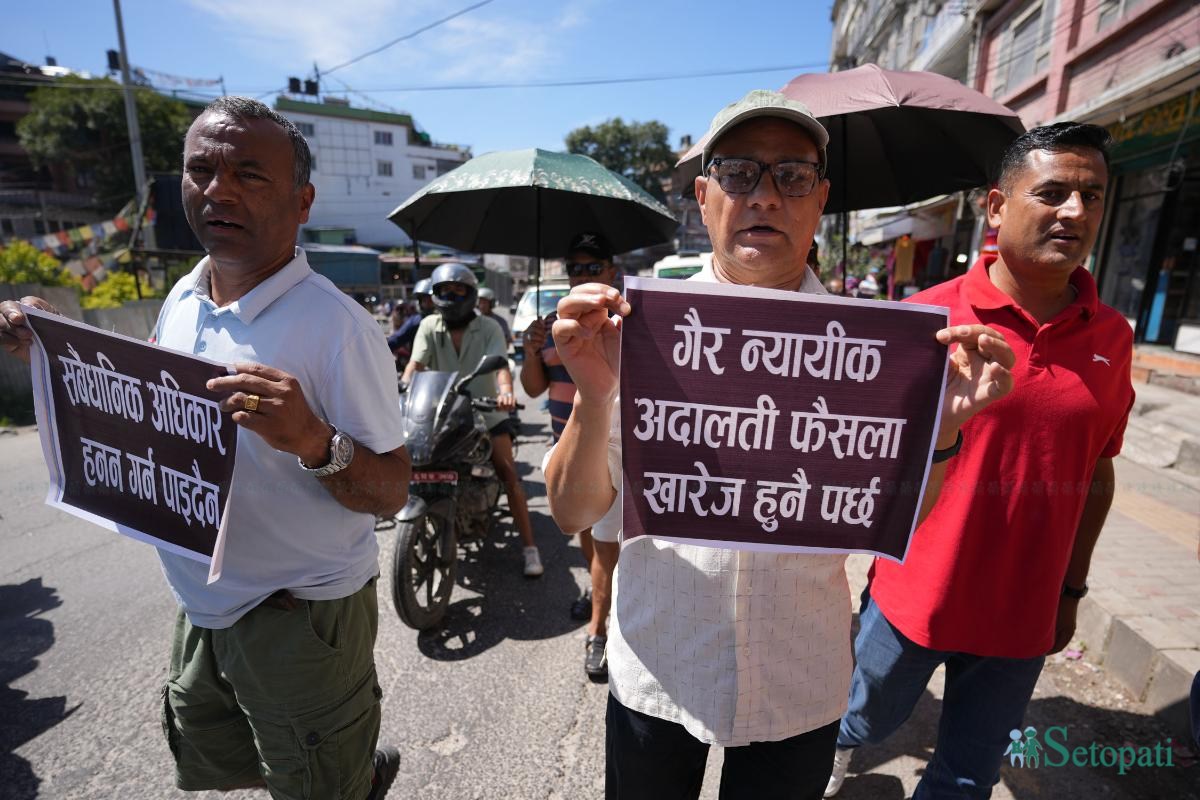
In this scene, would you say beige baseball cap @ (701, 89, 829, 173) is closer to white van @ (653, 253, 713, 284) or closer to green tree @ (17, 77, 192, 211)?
white van @ (653, 253, 713, 284)

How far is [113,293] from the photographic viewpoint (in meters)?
12.2

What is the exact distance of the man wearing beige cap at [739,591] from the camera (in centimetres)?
130

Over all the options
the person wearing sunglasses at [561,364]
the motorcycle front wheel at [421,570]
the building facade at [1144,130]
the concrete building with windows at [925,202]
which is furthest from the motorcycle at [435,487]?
the concrete building with windows at [925,202]

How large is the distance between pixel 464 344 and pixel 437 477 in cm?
124

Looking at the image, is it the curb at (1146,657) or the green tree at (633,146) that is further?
the green tree at (633,146)

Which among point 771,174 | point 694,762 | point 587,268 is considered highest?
point 771,174

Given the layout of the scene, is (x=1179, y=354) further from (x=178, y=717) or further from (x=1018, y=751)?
(x=178, y=717)

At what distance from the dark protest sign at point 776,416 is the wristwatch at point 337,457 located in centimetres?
68

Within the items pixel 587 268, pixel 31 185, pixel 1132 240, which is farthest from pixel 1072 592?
pixel 31 185

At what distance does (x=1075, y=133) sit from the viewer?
167 centimetres

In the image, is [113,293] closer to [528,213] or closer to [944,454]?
[528,213]

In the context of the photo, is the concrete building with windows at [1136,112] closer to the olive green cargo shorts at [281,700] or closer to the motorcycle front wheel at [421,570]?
the motorcycle front wheel at [421,570]

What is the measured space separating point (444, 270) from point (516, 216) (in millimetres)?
703

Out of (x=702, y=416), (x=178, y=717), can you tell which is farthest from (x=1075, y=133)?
(x=178, y=717)
